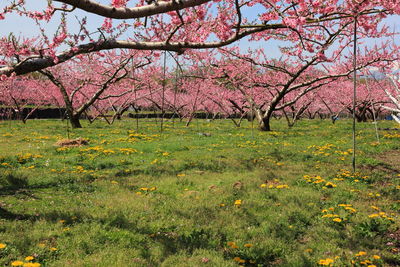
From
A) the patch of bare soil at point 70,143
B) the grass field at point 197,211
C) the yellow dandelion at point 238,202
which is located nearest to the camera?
the grass field at point 197,211

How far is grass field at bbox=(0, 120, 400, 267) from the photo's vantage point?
4.89 m

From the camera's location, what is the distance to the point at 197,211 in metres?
6.77

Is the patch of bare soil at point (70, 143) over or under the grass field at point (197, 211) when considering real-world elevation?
over

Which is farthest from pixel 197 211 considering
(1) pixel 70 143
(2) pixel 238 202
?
(1) pixel 70 143

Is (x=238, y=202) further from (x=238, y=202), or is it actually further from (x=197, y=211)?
(x=197, y=211)

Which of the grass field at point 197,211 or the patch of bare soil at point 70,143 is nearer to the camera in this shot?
the grass field at point 197,211

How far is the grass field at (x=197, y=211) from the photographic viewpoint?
4.89 m

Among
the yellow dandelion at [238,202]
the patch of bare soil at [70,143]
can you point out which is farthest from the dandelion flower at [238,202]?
the patch of bare soil at [70,143]

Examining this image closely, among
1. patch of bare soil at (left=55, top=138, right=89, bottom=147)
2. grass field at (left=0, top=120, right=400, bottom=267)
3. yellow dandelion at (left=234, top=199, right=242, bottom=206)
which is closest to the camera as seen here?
grass field at (left=0, top=120, right=400, bottom=267)

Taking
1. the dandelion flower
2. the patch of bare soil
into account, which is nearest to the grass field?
the dandelion flower

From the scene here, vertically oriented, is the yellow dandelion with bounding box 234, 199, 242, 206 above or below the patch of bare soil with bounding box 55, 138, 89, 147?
below

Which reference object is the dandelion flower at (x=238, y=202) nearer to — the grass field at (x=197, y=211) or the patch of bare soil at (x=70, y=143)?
the grass field at (x=197, y=211)

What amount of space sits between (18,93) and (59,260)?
130 ft

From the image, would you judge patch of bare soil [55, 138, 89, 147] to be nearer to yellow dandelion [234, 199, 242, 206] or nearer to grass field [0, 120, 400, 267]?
grass field [0, 120, 400, 267]
